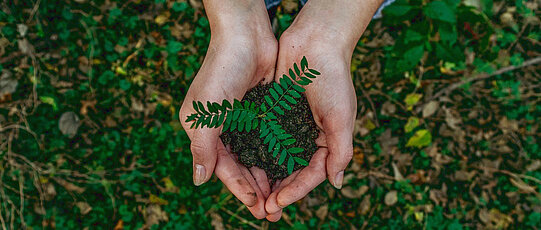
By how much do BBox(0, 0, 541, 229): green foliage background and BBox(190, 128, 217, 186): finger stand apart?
1210 millimetres

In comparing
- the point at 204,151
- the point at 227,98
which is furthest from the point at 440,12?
the point at 204,151

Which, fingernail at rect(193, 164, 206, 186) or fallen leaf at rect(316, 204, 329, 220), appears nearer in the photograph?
fingernail at rect(193, 164, 206, 186)

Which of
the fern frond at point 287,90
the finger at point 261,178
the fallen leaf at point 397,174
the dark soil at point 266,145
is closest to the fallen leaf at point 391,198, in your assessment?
the fallen leaf at point 397,174

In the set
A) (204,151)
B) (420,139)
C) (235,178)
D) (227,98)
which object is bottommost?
(420,139)

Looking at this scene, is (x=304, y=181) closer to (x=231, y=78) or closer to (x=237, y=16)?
(x=231, y=78)

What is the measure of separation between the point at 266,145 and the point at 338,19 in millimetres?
1130

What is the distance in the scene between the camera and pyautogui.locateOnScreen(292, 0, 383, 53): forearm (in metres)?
2.98

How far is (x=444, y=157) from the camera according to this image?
4039mm

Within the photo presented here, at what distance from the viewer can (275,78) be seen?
3.04 meters

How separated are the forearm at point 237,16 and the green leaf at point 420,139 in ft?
6.36

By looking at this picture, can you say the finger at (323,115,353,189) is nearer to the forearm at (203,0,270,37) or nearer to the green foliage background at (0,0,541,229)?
the forearm at (203,0,270,37)

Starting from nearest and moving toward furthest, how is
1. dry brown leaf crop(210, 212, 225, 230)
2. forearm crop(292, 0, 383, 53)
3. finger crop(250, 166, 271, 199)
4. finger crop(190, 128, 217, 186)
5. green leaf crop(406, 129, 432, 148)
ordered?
finger crop(190, 128, 217, 186) → finger crop(250, 166, 271, 199) → forearm crop(292, 0, 383, 53) → dry brown leaf crop(210, 212, 225, 230) → green leaf crop(406, 129, 432, 148)

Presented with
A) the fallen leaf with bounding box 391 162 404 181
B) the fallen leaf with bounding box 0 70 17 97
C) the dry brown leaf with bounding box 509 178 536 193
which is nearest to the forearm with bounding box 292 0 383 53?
the fallen leaf with bounding box 391 162 404 181

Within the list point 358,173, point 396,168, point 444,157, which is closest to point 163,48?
point 358,173
